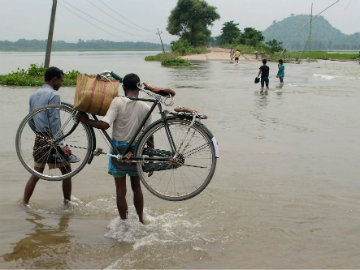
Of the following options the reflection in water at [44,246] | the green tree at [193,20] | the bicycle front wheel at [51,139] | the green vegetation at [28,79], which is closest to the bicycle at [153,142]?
the bicycle front wheel at [51,139]

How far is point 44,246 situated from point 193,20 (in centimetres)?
9693

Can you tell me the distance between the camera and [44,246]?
4.31 meters

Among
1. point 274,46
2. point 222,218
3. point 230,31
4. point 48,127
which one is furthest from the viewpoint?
point 230,31

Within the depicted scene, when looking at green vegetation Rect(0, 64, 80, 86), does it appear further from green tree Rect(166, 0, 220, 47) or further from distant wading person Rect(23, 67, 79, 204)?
green tree Rect(166, 0, 220, 47)

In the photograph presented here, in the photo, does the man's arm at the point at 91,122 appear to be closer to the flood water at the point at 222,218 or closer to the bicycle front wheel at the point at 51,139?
the bicycle front wheel at the point at 51,139

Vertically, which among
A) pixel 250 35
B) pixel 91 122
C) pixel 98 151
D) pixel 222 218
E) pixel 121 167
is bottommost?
pixel 222 218

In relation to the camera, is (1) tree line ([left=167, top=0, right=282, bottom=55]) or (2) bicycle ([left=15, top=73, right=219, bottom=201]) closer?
(2) bicycle ([left=15, top=73, right=219, bottom=201])

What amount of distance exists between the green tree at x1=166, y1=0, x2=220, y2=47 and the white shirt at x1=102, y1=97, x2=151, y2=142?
93799 millimetres

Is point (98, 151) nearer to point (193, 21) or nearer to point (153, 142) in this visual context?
point (153, 142)

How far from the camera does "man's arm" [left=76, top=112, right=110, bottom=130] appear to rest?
442cm

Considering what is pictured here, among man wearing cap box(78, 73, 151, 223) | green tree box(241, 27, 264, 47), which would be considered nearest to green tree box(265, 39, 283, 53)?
green tree box(241, 27, 264, 47)

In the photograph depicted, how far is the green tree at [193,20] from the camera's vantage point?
9656cm

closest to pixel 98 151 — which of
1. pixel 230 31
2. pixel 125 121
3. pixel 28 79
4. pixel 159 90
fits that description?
pixel 125 121

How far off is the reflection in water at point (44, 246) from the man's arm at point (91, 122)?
46.8 inches
